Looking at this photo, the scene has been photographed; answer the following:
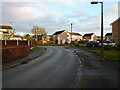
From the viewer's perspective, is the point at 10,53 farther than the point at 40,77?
Yes

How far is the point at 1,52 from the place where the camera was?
42.0 ft

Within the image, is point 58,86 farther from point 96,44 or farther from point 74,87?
point 96,44

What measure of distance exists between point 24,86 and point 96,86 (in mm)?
2890

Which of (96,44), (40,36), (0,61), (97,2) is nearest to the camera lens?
(0,61)

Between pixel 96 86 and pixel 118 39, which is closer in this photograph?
pixel 96 86

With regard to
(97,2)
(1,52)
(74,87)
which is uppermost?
(97,2)

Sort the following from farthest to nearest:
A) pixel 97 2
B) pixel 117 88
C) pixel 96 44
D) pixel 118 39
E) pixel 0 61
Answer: pixel 96 44
pixel 118 39
pixel 97 2
pixel 0 61
pixel 117 88

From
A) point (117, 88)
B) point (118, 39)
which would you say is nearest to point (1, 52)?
point (117, 88)

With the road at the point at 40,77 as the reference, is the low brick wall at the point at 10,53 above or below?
above

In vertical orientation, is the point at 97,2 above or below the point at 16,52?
above

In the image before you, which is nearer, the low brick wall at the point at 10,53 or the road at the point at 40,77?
the road at the point at 40,77

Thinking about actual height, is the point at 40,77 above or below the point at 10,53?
below

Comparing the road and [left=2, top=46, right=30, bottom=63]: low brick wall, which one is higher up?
[left=2, top=46, right=30, bottom=63]: low brick wall

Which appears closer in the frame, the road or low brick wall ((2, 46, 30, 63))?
the road
